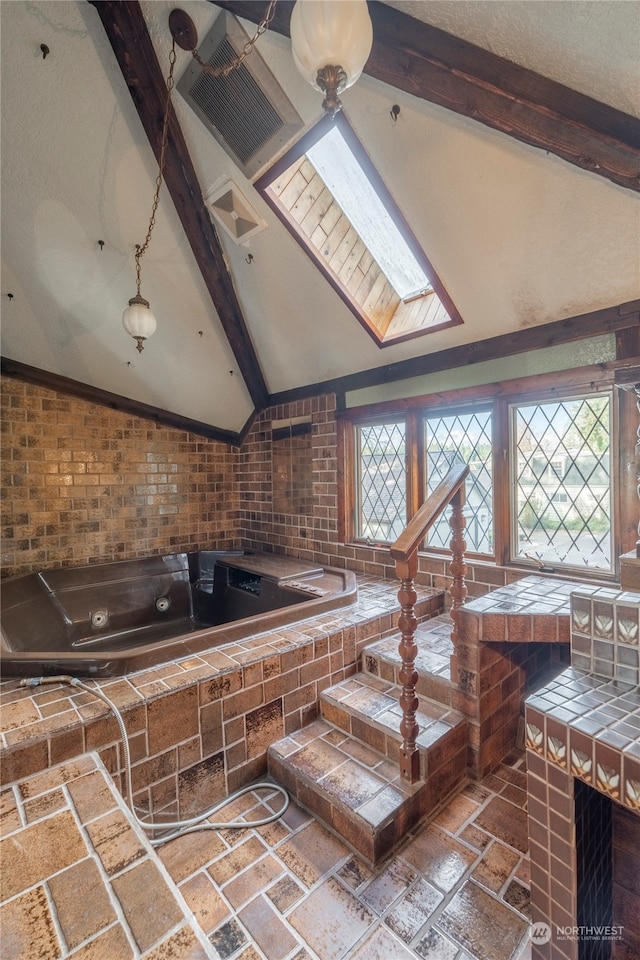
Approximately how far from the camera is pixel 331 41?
3.24 ft

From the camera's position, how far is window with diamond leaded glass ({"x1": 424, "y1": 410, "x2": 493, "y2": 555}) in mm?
2701

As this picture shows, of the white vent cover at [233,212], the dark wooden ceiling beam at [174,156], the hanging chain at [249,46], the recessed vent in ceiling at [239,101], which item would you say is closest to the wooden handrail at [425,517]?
the hanging chain at [249,46]

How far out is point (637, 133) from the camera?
54.9 inches

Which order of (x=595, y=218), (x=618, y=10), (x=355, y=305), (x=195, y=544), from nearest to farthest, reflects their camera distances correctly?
1. (x=618, y=10)
2. (x=595, y=218)
3. (x=355, y=305)
4. (x=195, y=544)

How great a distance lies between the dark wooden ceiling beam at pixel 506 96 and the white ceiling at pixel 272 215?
41mm

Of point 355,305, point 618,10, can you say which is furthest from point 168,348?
point 618,10

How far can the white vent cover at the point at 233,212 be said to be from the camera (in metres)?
2.47

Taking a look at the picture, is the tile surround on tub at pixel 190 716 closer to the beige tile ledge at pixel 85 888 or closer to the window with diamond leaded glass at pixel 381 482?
Answer: the beige tile ledge at pixel 85 888

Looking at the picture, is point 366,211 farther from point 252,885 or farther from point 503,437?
point 252,885

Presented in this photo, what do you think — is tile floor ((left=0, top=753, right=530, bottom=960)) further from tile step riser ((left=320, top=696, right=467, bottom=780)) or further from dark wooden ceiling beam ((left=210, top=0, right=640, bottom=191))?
dark wooden ceiling beam ((left=210, top=0, right=640, bottom=191))

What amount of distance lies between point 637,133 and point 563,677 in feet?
6.05

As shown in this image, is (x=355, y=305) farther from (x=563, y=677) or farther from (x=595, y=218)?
(x=563, y=677)

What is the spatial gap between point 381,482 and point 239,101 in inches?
101

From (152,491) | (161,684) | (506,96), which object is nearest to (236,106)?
(506,96)
